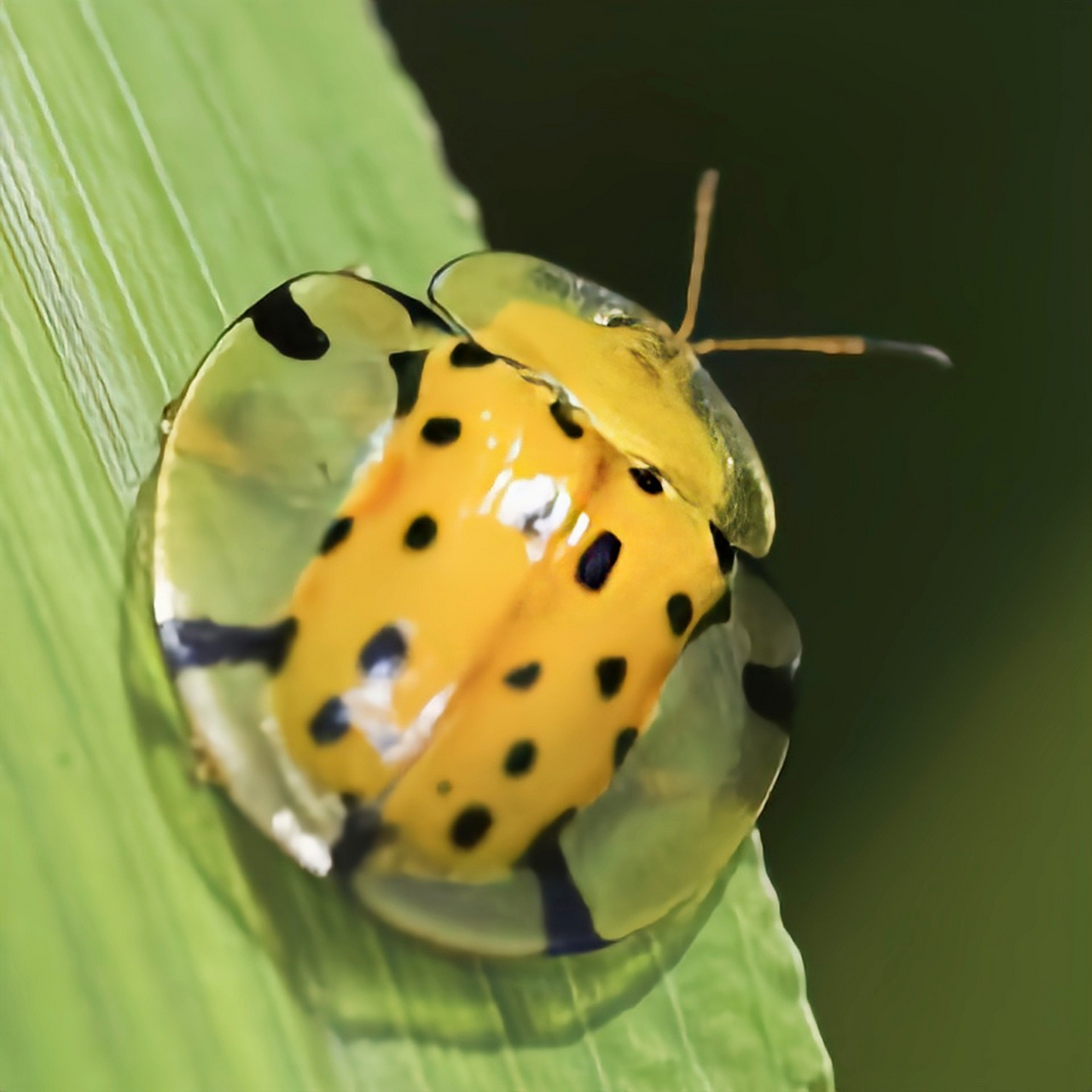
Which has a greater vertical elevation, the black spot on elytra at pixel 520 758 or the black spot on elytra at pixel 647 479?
the black spot on elytra at pixel 647 479

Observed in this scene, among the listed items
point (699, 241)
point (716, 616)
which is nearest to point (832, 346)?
point (699, 241)

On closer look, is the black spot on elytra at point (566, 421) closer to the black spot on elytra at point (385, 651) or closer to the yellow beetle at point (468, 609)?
the yellow beetle at point (468, 609)

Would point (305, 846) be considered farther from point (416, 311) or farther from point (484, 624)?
point (416, 311)

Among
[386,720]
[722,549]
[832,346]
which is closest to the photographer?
[386,720]

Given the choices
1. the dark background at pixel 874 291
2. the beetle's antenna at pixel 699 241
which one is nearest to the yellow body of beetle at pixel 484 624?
the beetle's antenna at pixel 699 241

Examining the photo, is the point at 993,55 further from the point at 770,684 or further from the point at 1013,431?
the point at 770,684

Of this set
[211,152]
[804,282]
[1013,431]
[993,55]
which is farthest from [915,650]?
[211,152]
